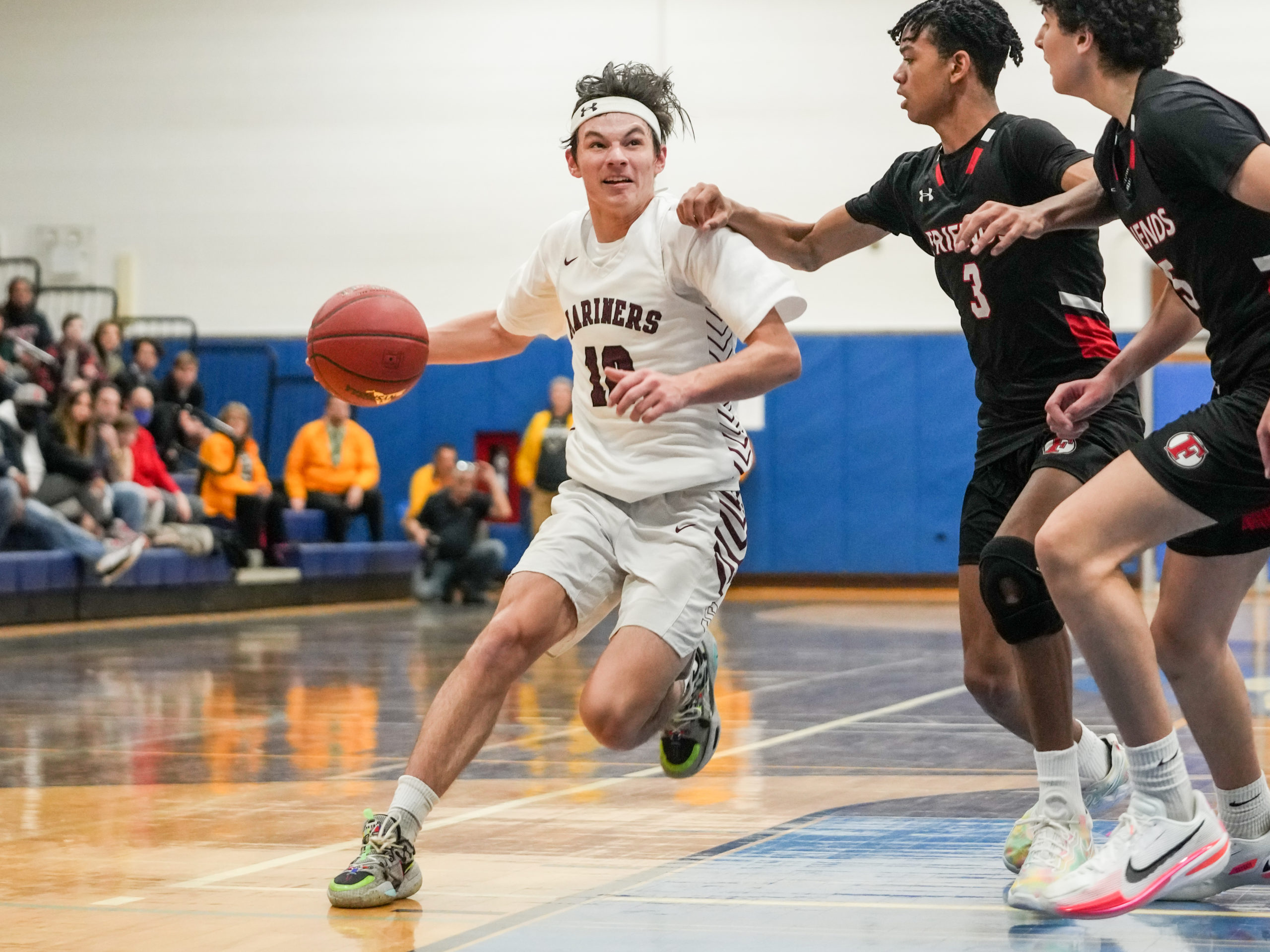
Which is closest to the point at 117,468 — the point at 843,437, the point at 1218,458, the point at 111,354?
the point at 111,354

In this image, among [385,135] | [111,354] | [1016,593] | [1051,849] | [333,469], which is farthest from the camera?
[385,135]

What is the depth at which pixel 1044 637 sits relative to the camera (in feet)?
12.1

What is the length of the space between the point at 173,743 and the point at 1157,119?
4.45m

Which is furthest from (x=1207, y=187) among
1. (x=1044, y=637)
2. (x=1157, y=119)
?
(x=1044, y=637)

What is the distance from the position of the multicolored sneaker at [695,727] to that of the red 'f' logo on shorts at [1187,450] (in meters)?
1.42

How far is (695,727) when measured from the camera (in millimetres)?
4359

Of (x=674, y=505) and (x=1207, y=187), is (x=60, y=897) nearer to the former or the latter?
(x=674, y=505)

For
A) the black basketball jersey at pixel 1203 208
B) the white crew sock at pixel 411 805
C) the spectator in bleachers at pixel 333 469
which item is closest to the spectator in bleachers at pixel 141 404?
the spectator in bleachers at pixel 333 469

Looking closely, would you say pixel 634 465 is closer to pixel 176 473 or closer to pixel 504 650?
pixel 504 650

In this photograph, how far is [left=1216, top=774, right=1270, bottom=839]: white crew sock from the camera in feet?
12.1

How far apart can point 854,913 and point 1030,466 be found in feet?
3.84

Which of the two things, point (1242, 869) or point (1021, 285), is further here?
point (1021, 285)

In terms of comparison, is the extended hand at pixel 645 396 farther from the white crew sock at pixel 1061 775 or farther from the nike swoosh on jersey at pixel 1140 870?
the nike swoosh on jersey at pixel 1140 870

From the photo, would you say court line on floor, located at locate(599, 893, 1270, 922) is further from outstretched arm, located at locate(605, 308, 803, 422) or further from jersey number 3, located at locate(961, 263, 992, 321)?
jersey number 3, located at locate(961, 263, 992, 321)
